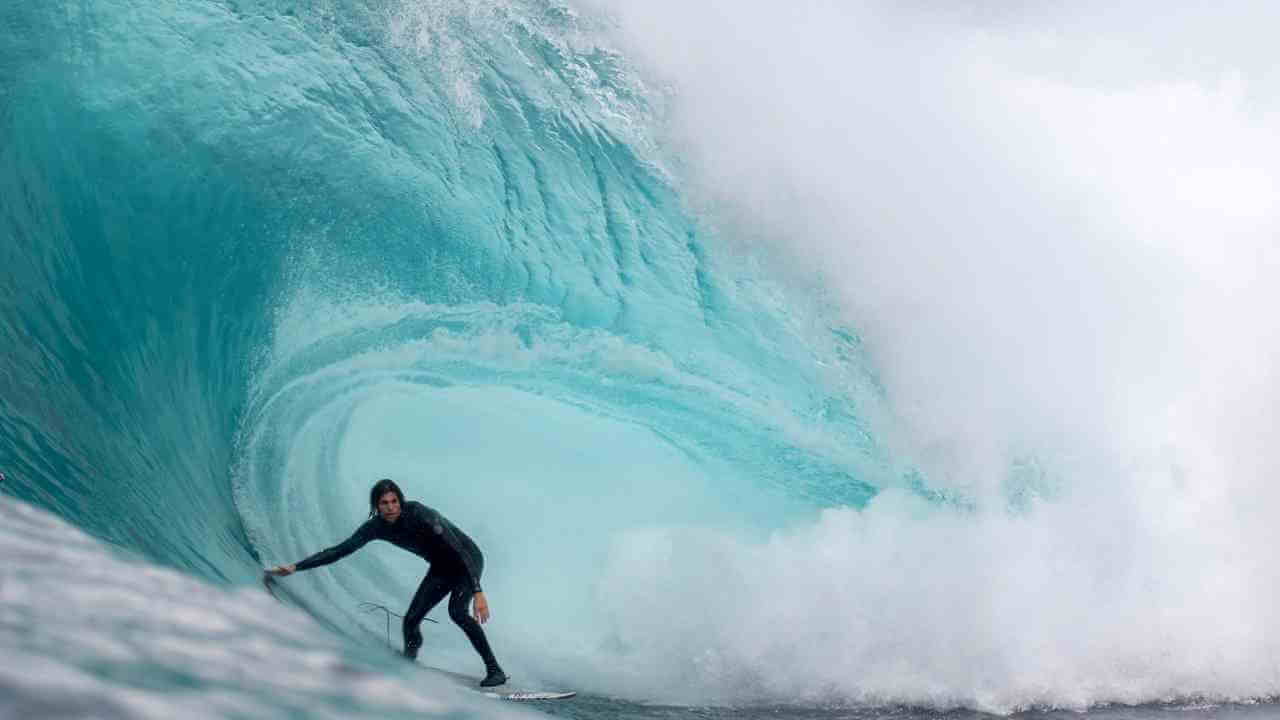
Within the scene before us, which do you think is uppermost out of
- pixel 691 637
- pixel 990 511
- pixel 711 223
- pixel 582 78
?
pixel 582 78

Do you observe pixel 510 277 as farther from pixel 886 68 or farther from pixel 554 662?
pixel 886 68

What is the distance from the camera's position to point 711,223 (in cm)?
814

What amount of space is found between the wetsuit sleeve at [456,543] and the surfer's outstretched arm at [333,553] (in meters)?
0.27

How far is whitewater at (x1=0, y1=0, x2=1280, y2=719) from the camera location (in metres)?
5.84

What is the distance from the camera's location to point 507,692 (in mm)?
4828

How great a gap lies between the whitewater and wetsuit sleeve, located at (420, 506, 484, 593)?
3.13 ft

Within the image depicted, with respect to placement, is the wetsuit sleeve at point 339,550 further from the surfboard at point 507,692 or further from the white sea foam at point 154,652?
the white sea foam at point 154,652

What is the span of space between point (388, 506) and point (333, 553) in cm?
31

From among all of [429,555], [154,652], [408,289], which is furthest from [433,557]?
[408,289]

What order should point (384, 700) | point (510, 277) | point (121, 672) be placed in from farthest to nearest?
1. point (510, 277)
2. point (384, 700)
3. point (121, 672)

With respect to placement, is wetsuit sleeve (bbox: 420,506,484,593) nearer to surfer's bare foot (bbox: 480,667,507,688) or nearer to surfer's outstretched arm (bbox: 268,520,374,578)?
surfer's outstretched arm (bbox: 268,520,374,578)

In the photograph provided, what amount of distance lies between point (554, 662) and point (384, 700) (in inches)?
137

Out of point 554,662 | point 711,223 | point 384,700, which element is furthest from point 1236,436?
point 384,700

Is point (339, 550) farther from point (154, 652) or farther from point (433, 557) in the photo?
point (154, 652)
